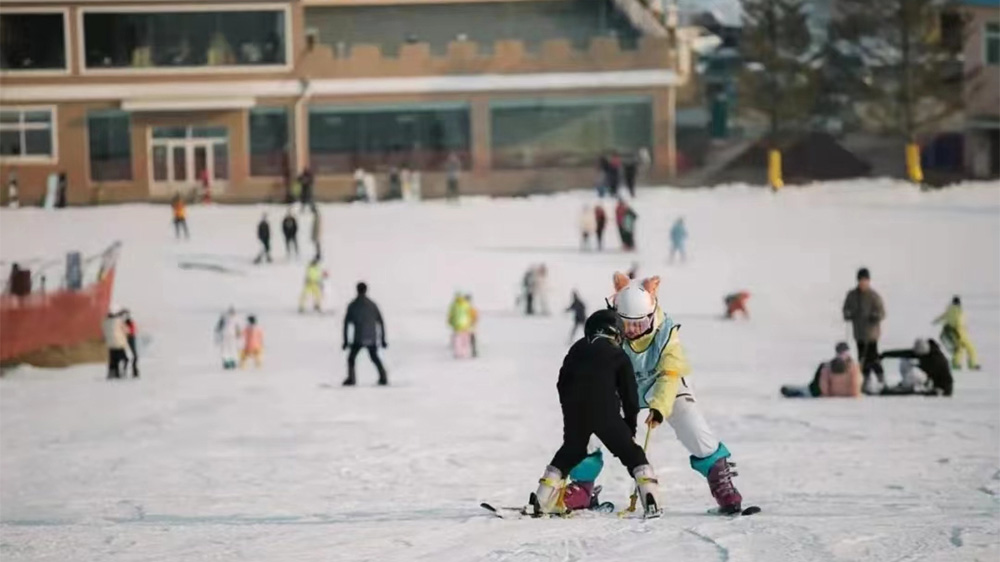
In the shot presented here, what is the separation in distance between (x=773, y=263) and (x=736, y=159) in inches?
85.5

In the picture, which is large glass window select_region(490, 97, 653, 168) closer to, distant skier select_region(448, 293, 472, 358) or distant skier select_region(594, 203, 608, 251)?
distant skier select_region(594, 203, 608, 251)

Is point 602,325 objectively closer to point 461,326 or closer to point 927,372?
point 927,372

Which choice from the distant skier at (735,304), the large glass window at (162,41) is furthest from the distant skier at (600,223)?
the large glass window at (162,41)

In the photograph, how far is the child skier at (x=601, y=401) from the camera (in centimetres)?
644

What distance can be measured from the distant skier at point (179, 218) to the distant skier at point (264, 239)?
0.78 m

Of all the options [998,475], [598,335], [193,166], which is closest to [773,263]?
[193,166]

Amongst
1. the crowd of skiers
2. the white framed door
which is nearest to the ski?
the crowd of skiers

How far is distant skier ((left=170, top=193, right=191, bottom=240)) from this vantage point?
1880cm

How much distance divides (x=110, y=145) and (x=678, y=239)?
503 cm

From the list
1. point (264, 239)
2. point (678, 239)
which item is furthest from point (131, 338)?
point (678, 239)

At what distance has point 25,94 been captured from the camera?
18.9 m

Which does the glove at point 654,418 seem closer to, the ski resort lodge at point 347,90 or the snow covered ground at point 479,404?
the snow covered ground at point 479,404

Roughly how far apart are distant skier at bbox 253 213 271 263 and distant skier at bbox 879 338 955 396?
8621mm

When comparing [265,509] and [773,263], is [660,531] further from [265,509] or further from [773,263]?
[773,263]
